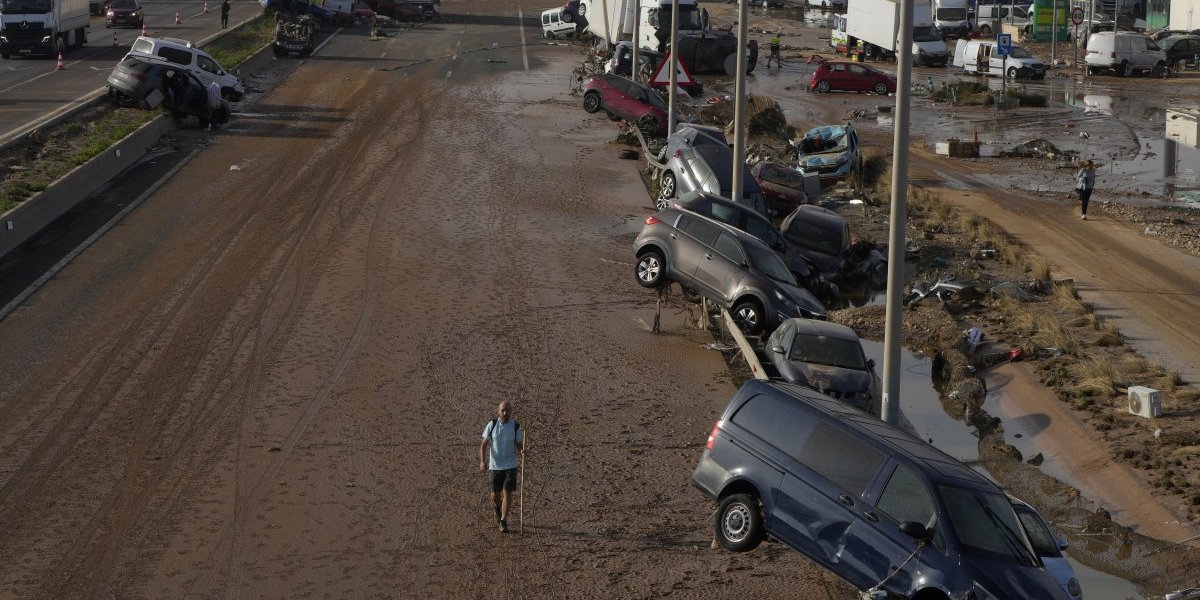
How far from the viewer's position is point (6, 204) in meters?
25.1

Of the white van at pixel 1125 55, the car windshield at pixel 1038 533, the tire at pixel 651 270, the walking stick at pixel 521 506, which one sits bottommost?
the walking stick at pixel 521 506

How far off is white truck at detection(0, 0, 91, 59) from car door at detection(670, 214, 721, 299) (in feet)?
117

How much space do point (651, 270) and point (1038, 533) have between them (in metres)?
11.2

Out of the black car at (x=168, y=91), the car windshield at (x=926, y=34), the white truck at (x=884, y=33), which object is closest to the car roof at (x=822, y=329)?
the black car at (x=168, y=91)

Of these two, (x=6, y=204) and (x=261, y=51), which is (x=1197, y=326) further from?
(x=261, y=51)

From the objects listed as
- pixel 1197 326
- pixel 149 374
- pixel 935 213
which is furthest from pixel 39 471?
pixel 935 213

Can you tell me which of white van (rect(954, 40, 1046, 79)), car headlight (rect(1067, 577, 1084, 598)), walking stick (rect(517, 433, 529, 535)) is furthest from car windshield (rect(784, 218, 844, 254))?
white van (rect(954, 40, 1046, 79))

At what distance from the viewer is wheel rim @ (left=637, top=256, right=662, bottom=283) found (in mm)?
23281

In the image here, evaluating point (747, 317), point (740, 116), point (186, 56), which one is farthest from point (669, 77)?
point (186, 56)

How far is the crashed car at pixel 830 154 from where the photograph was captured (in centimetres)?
3525

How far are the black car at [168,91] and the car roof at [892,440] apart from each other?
89.3ft

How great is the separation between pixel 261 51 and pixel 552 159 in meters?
21.1

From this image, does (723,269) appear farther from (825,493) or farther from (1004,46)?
(1004,46)

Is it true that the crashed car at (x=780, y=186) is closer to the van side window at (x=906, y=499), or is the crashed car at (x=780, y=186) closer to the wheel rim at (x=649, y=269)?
the wheel rim at (x=649, y=269)
